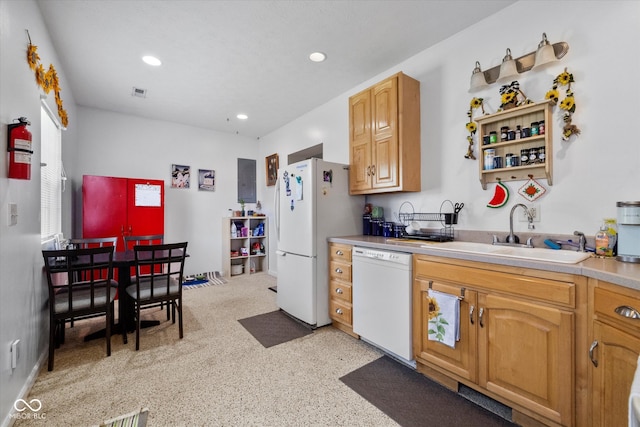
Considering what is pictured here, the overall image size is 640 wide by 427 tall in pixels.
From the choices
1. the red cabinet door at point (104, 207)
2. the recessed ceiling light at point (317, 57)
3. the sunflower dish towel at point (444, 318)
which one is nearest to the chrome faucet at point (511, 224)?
the sunflower dish towel at point (444, 318)

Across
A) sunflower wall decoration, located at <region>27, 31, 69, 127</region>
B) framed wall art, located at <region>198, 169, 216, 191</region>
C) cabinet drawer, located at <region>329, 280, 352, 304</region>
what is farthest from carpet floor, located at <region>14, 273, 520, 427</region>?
framed wall art, located at <region>198, 169, 216, 191</region>

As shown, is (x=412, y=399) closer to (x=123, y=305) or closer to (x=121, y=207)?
(x=123, y=305)

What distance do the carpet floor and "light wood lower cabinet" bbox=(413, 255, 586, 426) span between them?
0.28 m

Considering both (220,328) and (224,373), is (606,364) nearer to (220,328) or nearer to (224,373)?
(224,373)

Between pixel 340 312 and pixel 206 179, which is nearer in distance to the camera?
pixel 340 312

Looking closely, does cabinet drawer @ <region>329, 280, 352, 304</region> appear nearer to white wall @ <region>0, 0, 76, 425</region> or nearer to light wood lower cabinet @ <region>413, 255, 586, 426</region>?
light wood lower cabinet @ <region>413, 255, 586, 426</region>

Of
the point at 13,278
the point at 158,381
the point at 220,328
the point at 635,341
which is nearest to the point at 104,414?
the point at 158,381

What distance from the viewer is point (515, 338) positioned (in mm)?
1528

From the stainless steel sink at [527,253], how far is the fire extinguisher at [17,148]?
2.69m

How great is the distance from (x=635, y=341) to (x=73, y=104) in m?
5.67

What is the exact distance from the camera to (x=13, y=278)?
64.4 inches

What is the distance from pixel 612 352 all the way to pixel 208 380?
2.32 meters

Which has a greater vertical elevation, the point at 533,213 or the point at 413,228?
the point at 533,213

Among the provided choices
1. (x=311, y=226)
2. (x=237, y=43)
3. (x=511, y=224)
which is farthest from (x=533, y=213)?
(x=237, y=43)
